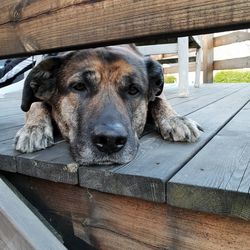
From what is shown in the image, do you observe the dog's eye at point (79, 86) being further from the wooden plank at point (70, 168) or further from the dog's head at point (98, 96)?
the wooden plank at point (70, 168)

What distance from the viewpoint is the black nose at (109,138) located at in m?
1.54

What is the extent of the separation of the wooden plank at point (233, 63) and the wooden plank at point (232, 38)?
434mm

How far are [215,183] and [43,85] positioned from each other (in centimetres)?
127

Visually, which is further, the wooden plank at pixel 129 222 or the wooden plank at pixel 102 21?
the wooden plank at pixel 129 222

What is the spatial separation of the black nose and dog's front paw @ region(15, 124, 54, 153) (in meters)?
0.35

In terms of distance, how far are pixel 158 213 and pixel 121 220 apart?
18 cm

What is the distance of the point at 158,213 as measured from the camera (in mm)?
1314

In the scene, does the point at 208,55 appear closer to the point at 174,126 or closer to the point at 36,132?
the point at 174,126

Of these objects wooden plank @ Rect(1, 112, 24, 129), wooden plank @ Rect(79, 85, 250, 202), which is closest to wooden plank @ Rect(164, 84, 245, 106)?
wooden plank @ Rect(1, 112, 24, 129)

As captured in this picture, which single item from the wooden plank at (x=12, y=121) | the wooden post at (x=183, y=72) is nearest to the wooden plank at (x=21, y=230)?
the wooden plank at (x=12, y=121)

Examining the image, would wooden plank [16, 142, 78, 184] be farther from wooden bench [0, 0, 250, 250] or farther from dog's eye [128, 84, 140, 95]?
dog's eye [128, 84, 140, 95]

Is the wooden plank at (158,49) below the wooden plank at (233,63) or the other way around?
the other way around

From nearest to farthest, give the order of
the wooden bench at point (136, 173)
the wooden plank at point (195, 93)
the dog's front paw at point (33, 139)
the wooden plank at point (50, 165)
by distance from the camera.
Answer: the wooden bench at point (136, 173), the wooden plank at point (50, 165), the dog's front paw at point (33, 139), the wooden plank at point (195, 93)

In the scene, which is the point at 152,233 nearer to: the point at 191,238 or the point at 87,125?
the point at 191,238
